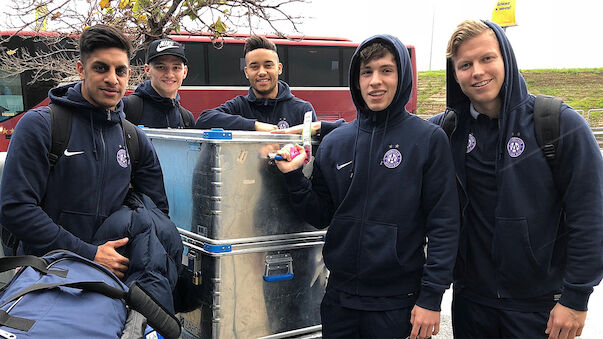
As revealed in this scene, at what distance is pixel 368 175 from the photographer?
2375 millimetres

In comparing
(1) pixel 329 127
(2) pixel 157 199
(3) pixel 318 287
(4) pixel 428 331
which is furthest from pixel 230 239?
(4) pixel 428 331

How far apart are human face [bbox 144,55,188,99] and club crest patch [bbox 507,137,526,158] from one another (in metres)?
2.53

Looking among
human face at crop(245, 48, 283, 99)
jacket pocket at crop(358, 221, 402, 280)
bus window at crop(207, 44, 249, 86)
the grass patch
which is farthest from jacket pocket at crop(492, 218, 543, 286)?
the grass patch

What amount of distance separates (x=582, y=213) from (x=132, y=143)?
212cm

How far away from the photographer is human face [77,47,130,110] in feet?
7.66

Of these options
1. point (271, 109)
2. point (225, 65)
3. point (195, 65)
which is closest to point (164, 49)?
point (271, 109)

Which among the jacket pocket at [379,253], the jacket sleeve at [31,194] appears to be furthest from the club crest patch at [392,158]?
the jacket sleeve at [31,194]

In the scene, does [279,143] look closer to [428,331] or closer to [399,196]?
[399,196]

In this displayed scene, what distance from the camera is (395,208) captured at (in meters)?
2.30

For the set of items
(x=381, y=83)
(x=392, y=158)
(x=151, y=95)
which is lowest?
(x=392, y=158)

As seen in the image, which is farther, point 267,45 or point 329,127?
point 267,45

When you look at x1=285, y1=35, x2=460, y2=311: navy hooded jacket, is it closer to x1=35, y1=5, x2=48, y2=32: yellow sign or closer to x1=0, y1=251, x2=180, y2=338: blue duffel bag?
x1=0, y1=251, x2=180, y2=338: blue duffel bag

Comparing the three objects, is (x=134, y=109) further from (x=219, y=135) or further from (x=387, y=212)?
(x=387, y=212)

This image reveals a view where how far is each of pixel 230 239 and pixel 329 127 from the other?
0.88 m
